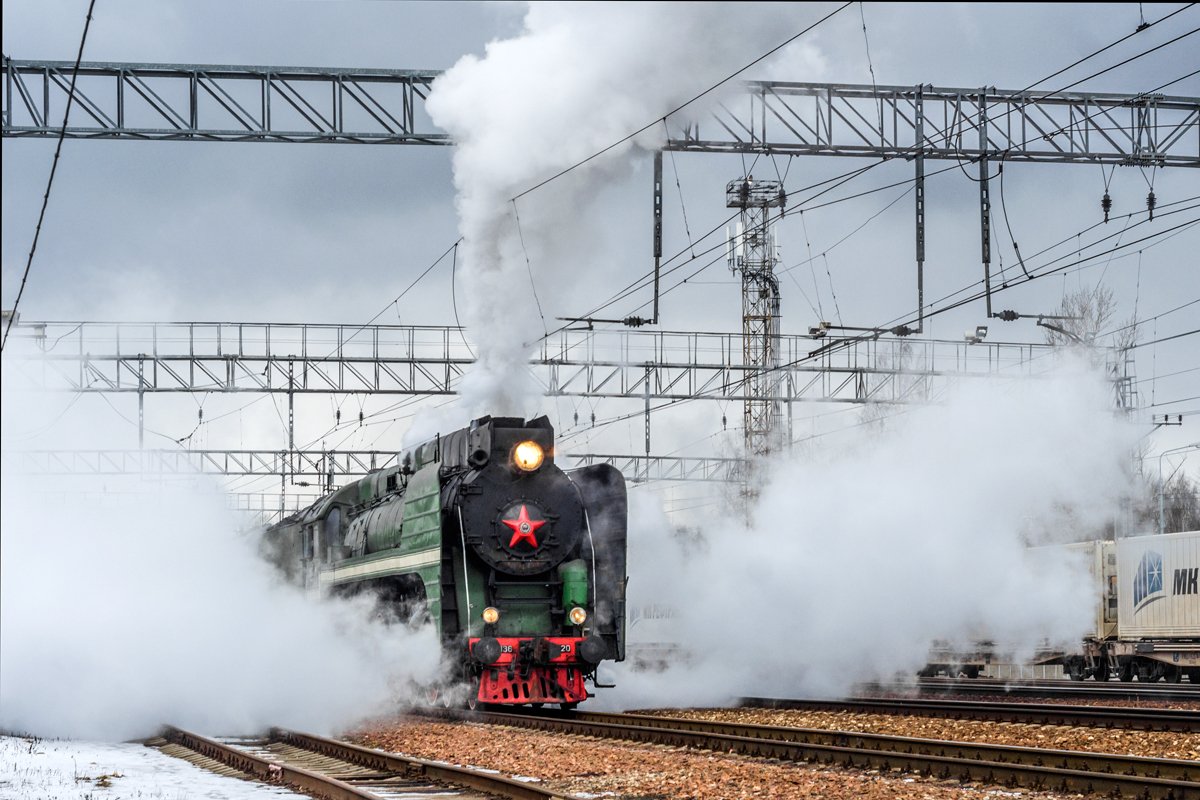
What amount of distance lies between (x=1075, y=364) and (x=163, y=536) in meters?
25.3

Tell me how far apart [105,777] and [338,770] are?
7.27 feet

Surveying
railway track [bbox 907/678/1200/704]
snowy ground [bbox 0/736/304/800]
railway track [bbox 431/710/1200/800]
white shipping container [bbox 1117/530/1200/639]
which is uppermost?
white shipping container [bbox 1117/530/1200/639]

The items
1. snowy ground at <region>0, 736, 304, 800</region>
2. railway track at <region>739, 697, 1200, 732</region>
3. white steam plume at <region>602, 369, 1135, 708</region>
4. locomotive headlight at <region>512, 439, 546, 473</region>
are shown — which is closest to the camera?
snowy ground at <region>0, 736, 304, 800</region>

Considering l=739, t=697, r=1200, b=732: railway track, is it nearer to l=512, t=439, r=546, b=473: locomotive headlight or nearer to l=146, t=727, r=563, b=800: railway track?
l=512, t=439, r=546, b=473: locomotive headlight

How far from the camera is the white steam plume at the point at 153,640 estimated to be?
20922mm

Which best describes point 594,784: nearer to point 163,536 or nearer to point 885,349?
point 163,536

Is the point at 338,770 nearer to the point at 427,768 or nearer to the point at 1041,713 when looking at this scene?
the point at 427,768

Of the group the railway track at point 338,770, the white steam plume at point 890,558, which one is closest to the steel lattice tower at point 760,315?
the white steam plume at point 890,558

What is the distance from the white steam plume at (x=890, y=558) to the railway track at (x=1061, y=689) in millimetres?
762

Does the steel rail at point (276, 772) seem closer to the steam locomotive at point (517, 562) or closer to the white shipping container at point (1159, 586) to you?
the steam locomotive at point (517, 562)

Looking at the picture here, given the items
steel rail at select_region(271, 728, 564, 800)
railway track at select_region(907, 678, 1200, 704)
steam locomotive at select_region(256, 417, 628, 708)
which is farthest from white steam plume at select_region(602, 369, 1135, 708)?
steel rail at select_region(271, 728, 564, 800)

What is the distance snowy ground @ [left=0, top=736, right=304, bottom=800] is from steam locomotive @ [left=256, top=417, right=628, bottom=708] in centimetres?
438

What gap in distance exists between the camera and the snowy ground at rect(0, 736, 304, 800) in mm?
12773

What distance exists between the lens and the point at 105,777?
46.5ft
